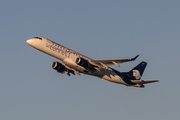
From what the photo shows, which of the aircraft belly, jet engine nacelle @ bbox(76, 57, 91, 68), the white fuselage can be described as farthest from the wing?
the aircraft belly

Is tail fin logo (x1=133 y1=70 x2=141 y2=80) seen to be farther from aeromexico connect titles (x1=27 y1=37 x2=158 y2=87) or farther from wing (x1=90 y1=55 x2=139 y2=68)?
wing (x1=90 y1=55 x2=139 y2=68)

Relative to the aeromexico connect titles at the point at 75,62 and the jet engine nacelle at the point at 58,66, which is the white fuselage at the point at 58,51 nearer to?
the aeromexico connect titles at the point at 75,62

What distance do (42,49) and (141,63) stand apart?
94.9 ft

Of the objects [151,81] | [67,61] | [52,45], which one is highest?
[52,45]

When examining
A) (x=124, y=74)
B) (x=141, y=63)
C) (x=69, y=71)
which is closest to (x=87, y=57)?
(x=69, y=71)

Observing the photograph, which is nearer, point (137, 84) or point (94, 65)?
point (94, 65)

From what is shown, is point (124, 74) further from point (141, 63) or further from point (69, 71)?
point (69, 71)

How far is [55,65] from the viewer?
63.8m

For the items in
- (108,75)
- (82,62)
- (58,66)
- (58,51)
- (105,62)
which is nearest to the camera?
(82,62)

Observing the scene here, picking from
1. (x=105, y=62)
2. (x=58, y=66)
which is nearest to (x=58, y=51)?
(x=58, y=66)

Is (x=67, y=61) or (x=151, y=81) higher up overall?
(x=67, y=61)

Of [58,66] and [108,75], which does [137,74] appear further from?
[58,66]

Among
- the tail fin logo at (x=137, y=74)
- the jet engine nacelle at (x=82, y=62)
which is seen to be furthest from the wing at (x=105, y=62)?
the tail fin logo at (x=137, y=74)

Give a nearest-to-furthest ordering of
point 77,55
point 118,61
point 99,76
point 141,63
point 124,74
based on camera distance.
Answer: point 118,61 → point 77,55 → point 99,76 → point 124,74 → point 141,63
